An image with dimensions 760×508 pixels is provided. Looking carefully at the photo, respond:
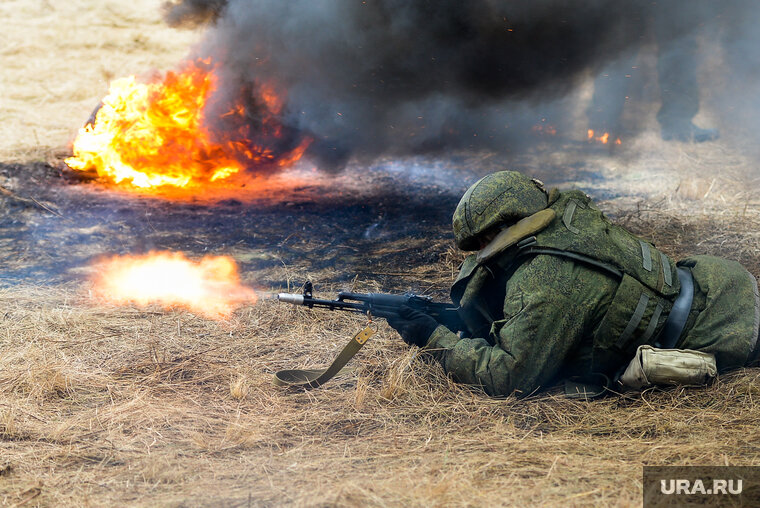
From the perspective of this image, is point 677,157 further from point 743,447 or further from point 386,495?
point 386,495

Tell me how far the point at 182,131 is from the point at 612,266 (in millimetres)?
6947

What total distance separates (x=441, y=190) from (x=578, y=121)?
463cm

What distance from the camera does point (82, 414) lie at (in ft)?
11.8

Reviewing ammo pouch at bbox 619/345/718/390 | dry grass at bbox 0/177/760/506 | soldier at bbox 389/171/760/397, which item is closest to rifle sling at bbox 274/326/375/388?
dry grass at bbox 0/177/760/506

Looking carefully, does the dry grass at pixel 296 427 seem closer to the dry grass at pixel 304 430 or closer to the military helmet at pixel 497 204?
the dry grass at pixel 304 430

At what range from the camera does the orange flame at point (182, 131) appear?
346 inches

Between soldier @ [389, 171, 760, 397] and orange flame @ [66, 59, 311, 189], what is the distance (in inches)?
233

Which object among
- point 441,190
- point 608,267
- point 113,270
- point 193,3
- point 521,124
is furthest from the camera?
point 521,124

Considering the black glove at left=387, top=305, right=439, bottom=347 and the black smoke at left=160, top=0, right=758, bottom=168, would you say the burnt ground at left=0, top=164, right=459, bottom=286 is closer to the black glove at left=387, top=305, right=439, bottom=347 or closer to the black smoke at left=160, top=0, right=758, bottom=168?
the black smoke at left=160, top=0, right=758, bottom=168

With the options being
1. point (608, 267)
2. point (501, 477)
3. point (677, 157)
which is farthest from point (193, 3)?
point (501, 477)

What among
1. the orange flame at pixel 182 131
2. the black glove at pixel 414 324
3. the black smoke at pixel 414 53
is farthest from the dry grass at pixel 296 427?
the black smoke at pixel 414 53

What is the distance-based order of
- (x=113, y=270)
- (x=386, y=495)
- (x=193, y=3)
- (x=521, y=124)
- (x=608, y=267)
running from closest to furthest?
(x=386, y=495) < (x=608, y=267) < (x=113, y=270) < (x=193, y=3) < (x=521, y=124)

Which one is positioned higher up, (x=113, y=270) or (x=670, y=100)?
(x=670, y=100)

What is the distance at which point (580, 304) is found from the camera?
3.31m
